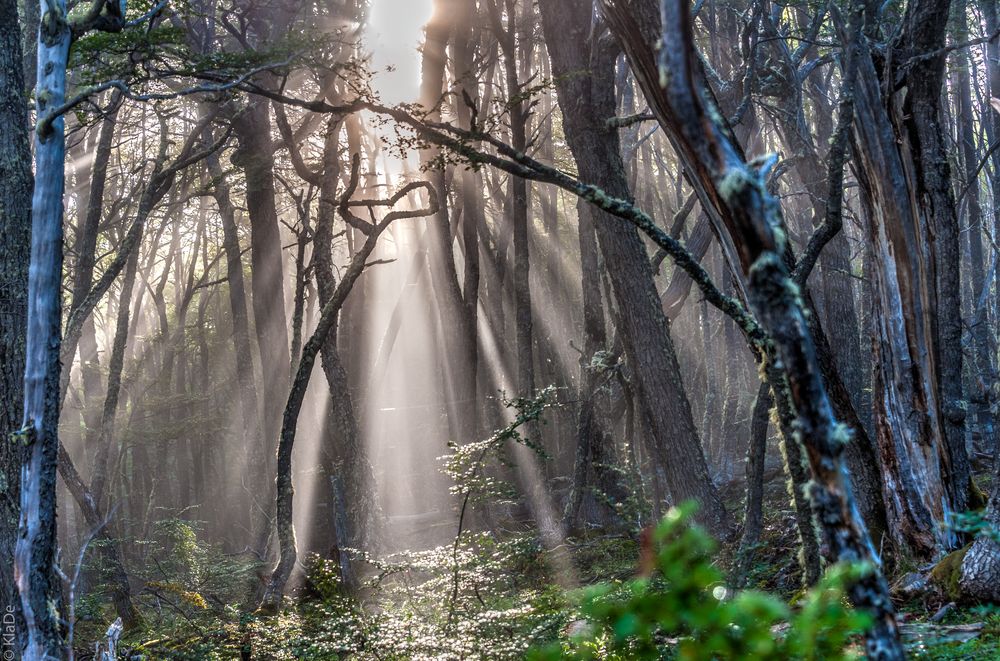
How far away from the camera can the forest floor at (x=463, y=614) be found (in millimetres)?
5273

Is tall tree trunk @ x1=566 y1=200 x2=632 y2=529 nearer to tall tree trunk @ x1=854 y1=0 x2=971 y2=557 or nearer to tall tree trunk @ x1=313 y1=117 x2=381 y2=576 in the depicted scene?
tall tree trunk @ x1=313 y1=117 x2=381 y2=576

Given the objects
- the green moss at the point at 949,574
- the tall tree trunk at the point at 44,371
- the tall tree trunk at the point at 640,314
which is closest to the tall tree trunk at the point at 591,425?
the tall tree trunk at the point at 640,314

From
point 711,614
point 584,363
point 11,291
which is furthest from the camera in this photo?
point 584,363

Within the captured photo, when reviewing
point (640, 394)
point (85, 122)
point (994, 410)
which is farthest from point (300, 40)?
point (994, 410)

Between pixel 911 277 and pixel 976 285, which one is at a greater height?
pixel 976 285

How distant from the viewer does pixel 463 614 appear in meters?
7.56

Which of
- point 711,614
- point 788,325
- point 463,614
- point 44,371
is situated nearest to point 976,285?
point 463,614

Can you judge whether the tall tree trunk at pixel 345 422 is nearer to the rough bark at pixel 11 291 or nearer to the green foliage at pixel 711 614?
the rough bark at pixel 11 291

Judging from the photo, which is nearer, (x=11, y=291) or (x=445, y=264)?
(x=11, y=291)

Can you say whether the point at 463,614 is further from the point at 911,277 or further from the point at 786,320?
the point at 786,320

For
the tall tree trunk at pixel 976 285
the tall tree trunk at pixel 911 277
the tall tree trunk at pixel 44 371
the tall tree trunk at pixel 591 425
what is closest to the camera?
the tall tree trunk at pixel 44 371

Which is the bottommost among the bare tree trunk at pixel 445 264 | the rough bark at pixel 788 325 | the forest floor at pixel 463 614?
the forest floor at pixel 463 614

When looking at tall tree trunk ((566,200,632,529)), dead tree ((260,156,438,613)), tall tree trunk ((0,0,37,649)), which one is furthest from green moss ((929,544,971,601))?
dead tree ((260,156,438,613))

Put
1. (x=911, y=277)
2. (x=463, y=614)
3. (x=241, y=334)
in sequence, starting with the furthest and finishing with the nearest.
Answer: (x=241, y=334) < (x=463, y=614) < (x=911, y=277)
